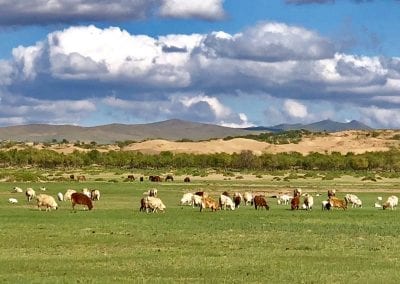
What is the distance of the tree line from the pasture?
103 metres

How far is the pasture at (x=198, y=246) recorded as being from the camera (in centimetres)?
2123

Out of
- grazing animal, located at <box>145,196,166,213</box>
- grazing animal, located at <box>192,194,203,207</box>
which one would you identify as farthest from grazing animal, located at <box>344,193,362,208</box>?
grazing animal, located at <box>145,196,166,213</box>

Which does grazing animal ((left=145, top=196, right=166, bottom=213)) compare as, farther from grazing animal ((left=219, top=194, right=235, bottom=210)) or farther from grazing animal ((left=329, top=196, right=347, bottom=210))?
grazing animal ((left=329, top=196, right=347, bottom=210))

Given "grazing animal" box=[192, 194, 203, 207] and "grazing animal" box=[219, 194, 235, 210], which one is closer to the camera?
"grazing animal" box=[219, 194, 235, 210]

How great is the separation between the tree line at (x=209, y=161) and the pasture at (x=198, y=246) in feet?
338

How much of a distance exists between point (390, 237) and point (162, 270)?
12013 mm

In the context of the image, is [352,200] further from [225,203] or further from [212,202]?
[212,202]

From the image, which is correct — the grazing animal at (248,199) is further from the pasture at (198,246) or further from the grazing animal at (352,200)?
the pasture at (198,246)

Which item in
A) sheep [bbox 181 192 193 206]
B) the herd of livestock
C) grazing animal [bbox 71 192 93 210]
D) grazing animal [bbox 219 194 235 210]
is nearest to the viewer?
the herd of livestock

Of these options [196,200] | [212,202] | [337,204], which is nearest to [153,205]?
[212,202]

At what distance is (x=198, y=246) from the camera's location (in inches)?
1078

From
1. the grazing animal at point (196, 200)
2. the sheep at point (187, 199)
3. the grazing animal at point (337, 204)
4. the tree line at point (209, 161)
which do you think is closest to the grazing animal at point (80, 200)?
the grazing animal at point (196, 200)

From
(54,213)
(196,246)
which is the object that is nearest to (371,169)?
(54,213)

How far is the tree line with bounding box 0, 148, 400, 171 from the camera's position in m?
146
